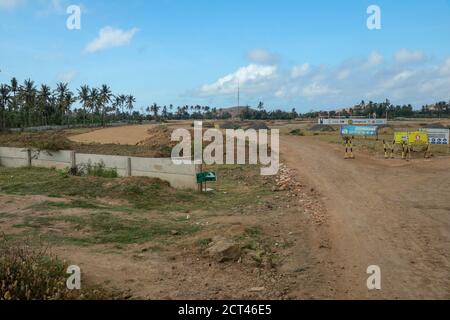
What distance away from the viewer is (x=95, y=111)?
100 m

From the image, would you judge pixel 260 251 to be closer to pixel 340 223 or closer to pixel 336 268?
pixel 336 268

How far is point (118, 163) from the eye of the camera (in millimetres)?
18797

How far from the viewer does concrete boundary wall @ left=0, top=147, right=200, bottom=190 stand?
16.0m

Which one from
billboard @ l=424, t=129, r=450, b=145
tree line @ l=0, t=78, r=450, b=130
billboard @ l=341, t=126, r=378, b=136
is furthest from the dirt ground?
tree line @ l=0, t=78, r=450, b=130

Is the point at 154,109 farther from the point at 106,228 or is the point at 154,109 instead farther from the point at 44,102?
the point at 106,228

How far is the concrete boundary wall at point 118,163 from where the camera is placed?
16016mm

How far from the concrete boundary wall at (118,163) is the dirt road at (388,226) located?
486cm

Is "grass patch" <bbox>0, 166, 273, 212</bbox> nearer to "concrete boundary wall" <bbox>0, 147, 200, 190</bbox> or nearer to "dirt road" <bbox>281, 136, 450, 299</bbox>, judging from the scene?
"concrete boundary wall" <bbox>0, 147, 200, 190</bbox>

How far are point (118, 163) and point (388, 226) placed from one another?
12346mm

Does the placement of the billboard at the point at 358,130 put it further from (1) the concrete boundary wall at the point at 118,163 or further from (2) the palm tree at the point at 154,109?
(2) the palm tree at the point at 154,109

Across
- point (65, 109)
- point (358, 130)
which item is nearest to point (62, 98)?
point (65, 109)

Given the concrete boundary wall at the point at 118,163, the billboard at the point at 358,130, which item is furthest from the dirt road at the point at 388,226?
the billboard at the point at 358,130

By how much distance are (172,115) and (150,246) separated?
144m
